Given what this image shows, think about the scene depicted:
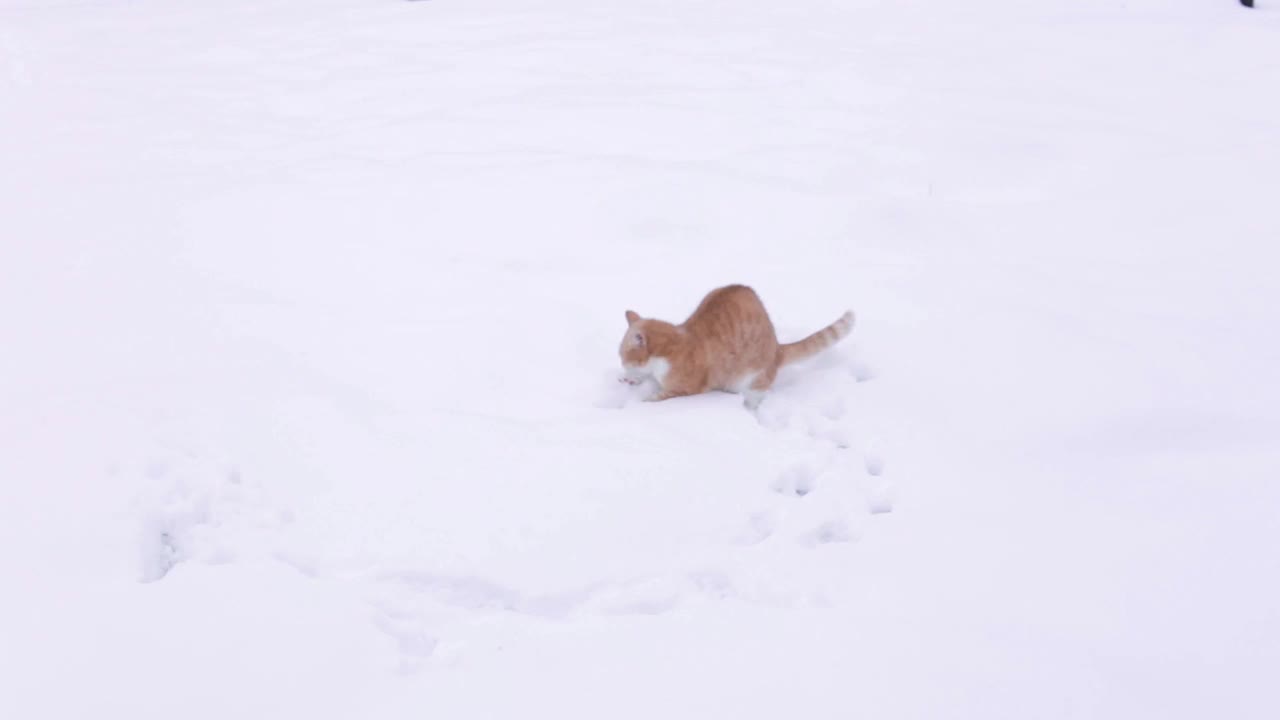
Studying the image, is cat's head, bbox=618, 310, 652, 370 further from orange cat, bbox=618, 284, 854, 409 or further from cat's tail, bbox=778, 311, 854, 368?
cat's tail, bbox=778, 311, 854, 368

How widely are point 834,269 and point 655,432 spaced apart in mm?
1736

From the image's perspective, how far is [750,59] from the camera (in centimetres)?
827

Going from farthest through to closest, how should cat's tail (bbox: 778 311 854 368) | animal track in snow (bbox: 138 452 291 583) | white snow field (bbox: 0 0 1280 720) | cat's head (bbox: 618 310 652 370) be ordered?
cat's tail (bbox: 778 311 854 368) → cat's head (bbox: 618 310 652 370) → animal track in snow (bbox: 138 452 291 583) → white snow field (bbox: 0 0 1280 720)

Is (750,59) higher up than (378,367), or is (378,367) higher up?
(750,59)

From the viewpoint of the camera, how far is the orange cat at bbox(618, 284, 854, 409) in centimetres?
366

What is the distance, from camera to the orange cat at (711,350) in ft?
12.0

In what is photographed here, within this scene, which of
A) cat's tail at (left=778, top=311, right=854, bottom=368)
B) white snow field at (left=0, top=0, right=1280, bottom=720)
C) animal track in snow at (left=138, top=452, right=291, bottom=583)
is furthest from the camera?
cat's tail at (left=778, top=311, right=854, bottom=368)

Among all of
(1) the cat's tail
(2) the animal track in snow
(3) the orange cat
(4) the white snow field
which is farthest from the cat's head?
(2) the animal track in snow

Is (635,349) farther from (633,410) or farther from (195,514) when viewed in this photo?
(195,514)

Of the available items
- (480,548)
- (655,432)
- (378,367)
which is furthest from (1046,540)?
(378,367)

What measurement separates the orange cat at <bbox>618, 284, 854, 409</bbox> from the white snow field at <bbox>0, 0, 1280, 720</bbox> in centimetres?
16

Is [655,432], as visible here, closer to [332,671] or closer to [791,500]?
[791,500]

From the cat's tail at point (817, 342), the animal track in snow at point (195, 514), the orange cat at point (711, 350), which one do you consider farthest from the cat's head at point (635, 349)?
the animal track in snow at point (195, 514)

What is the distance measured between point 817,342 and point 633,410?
0.86m
